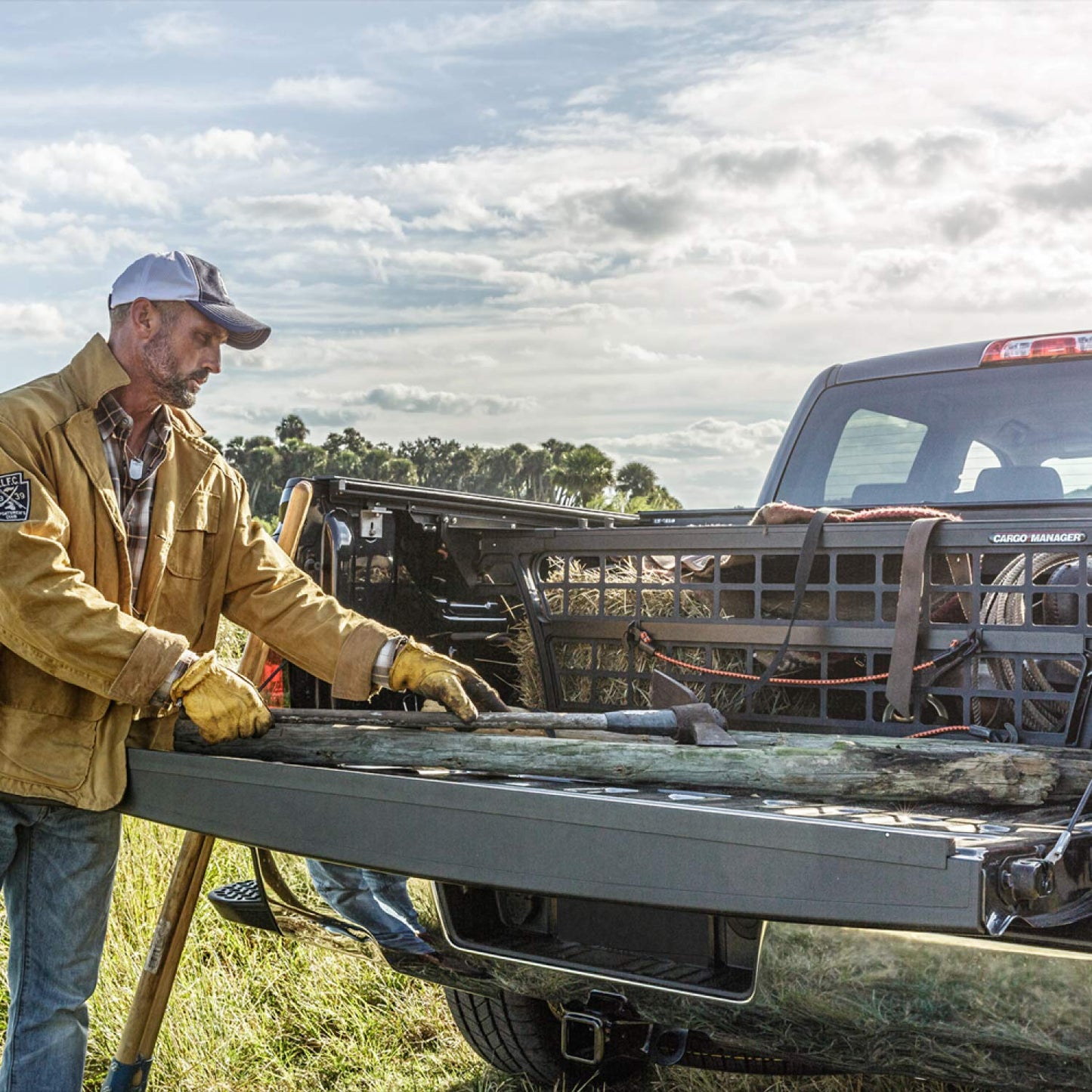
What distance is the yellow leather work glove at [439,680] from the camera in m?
2.96

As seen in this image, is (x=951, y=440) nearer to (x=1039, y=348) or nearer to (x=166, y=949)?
(x=1039, y=348)

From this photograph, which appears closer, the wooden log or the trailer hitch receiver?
the wooden log

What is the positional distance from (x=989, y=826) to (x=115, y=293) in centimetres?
228

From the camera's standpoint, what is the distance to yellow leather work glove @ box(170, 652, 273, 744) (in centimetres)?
281

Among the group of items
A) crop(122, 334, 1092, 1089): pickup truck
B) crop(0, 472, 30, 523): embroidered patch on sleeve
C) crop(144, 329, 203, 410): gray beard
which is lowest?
crop(122, 334, 1092, 1089): pickup truck

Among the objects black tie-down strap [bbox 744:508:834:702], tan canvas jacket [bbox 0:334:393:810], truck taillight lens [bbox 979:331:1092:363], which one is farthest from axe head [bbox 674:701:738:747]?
truck taillight lens [bbox 979:331:1092:363]

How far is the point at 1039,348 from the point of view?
4195 mm

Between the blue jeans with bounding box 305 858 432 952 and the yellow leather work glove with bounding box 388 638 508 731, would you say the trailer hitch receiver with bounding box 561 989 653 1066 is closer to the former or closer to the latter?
the blue jeans with bounding box 305 858 432 952

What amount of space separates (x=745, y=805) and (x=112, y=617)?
138cm

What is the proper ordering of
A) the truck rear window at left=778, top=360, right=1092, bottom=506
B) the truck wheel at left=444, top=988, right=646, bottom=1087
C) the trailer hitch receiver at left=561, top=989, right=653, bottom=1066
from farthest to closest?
the truck rear window at left=778, top=360, right=1092, bottom=506
the truck wheel at left=444, top=988, right=646, bottom=1087
the trailer hitch receiver at left=561, top=989, right=653, bottom=1066

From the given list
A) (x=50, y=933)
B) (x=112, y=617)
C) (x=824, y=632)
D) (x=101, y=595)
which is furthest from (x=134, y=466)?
(x=824, y=632)

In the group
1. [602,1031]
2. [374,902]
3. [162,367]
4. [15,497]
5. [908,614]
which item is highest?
[162,367]

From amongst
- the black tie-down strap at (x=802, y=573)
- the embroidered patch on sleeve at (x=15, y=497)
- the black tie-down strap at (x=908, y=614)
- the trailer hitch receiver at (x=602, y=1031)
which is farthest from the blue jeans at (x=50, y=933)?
the black tie-down strap at (x=908, y=614)

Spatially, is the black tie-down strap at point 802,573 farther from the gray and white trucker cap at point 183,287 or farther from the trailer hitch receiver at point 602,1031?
the gray and white trucker cap at point 183,287
